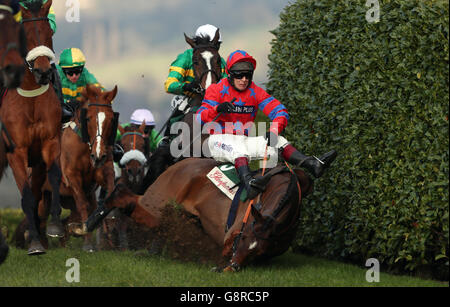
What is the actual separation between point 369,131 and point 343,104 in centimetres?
68

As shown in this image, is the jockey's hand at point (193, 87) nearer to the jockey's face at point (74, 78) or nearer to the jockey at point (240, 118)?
the jockey at point (240, 118)

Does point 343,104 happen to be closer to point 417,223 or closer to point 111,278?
point 417,223

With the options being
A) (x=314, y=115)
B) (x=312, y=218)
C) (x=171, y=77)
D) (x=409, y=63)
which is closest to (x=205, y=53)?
(x=171, y=77)

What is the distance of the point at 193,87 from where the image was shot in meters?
10.4

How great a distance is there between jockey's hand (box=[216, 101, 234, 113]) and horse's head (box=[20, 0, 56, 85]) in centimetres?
192

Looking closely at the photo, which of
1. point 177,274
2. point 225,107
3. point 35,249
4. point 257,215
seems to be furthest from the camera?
point 225,107

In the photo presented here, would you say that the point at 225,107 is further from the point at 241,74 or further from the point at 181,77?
the point at 181,77

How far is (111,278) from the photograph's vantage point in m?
7.65

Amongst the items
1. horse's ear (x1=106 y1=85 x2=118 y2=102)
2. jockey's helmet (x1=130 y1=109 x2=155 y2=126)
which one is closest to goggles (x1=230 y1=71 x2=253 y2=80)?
horse's ear (x1=106 y1=85 x2=118 y2=102)

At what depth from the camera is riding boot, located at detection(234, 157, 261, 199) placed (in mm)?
8086

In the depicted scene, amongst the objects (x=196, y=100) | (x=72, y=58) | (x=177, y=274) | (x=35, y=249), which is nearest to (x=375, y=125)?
(x=177, y=274)

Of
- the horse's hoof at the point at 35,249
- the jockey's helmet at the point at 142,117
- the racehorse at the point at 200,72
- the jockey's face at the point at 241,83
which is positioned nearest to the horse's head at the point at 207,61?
the racehorse at the point at 200,72

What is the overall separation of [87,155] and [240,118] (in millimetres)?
3692

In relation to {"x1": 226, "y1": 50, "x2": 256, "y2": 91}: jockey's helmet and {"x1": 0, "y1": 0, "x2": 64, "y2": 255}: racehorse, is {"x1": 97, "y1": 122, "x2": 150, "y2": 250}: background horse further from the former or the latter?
{"x1": 226, "y1": 50, "x2": 256, "y2": 91}: jockey's helmet
